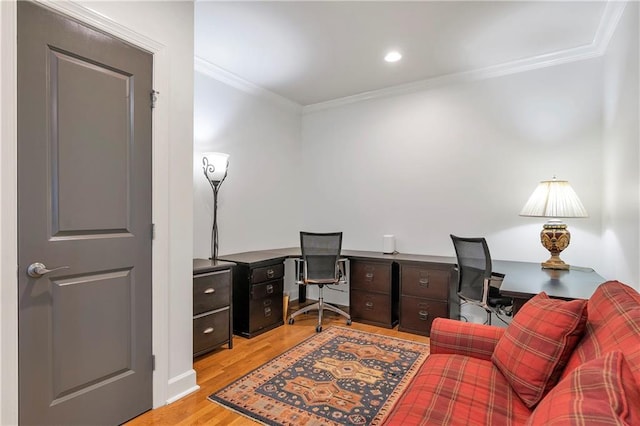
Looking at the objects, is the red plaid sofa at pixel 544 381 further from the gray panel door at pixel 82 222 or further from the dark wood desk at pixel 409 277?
the gray panel door at pixel 82 222

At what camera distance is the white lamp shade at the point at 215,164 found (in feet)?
11.3

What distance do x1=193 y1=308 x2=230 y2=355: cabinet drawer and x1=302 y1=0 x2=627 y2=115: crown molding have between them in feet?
10.3

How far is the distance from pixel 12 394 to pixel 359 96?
4225 millimetres

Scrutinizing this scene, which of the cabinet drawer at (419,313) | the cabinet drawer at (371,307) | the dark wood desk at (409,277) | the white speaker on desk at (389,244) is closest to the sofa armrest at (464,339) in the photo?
the dark wood desk at (409,277)

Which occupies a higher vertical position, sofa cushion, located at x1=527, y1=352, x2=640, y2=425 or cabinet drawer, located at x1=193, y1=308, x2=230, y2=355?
sofa cushion, located at x1=527, y1=352, x2=640, y2=425

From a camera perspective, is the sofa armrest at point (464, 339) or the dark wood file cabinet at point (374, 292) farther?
the dark wood file cabinet at point (374, 292)

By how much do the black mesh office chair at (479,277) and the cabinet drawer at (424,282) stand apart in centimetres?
34

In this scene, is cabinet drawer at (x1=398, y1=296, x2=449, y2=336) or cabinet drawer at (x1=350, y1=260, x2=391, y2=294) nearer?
cabinet drawer at (x1=398, y1=296, x2=449, y2=336)

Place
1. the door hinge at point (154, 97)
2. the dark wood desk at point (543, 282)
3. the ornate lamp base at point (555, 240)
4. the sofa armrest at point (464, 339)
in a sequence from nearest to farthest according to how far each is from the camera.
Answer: the sofa armrest at point (464, 339)
the dark wood desk at point (543, 282)
the door hinge at point (154, 97)
the ornate lamp base at point (555, 240)

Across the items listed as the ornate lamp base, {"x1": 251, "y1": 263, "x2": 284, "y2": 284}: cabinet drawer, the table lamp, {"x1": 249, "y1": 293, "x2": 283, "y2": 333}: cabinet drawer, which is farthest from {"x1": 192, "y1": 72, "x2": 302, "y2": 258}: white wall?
the ornate lamp base

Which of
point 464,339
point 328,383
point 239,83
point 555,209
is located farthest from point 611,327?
point 239,83

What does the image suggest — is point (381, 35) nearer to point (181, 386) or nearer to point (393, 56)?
point (393, 56)

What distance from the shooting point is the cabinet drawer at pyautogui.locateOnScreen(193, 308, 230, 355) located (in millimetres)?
2778

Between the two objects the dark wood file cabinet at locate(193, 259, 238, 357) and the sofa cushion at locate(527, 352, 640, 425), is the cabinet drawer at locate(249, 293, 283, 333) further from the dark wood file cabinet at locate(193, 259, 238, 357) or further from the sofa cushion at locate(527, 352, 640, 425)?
the sofa cushion at locate(527, 352, 640, 425)
